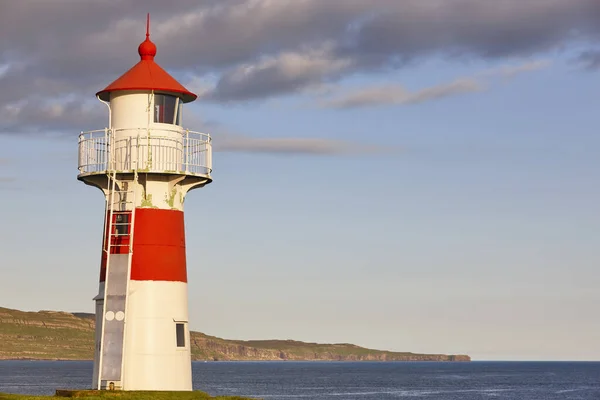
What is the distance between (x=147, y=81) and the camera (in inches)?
1367

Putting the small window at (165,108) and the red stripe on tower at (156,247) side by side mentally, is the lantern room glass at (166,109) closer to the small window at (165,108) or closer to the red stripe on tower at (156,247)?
the small window at (165,108)

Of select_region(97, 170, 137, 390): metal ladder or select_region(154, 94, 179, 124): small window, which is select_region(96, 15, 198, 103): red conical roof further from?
select_region(97, 170, 137, 390): metal ladder

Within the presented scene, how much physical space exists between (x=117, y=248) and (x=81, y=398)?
4985 mm

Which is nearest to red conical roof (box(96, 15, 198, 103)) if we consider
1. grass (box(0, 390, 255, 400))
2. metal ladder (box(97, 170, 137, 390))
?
metal ladder (box(97, 170, 137, 390))

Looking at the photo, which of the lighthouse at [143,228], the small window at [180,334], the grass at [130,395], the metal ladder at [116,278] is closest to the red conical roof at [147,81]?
the lighthouse at [143,228]

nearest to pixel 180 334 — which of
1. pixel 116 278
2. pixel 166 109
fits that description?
pixel 116 278

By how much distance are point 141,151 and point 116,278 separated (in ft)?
13.9

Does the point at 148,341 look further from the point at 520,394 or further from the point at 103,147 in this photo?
the point at 520,394

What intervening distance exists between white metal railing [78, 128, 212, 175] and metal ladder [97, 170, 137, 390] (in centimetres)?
58

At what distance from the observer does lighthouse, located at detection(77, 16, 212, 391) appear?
34.2 metres

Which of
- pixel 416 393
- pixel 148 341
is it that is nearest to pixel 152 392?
pixel 148 341

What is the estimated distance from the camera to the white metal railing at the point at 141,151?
3459cm

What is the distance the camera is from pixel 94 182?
35.5 m

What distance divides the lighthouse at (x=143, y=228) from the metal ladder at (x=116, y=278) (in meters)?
0.03
